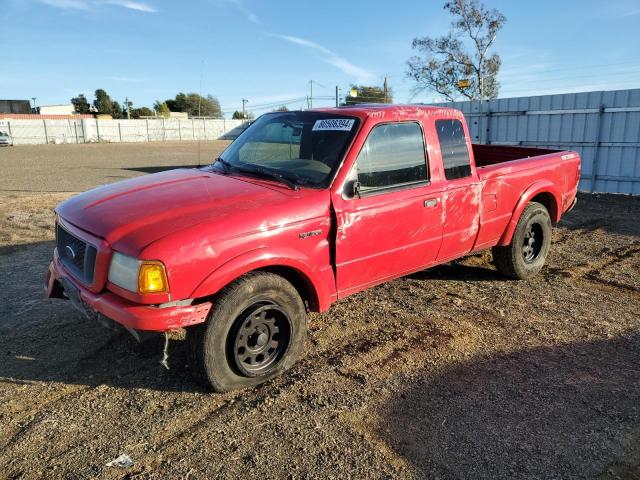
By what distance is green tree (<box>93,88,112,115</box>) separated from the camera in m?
85.9

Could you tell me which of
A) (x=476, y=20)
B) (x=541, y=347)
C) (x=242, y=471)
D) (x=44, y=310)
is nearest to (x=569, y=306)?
(x=541, y=347)

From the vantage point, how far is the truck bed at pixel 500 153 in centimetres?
631

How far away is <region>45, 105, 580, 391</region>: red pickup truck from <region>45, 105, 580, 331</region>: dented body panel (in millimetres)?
11

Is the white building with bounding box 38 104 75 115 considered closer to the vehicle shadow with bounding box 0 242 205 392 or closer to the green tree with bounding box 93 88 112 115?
the green tree with bounding box 93 88 112 115

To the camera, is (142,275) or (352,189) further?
(352,189)

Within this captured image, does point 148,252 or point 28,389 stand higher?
point 148,252

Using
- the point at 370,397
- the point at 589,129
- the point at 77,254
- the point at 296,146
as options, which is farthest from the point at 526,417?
the point at 589,129

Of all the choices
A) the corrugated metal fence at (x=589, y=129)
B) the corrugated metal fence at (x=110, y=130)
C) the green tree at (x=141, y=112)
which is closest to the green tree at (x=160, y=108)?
the green tree at (x=141, y=112)

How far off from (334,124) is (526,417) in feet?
8.40

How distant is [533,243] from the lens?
18.6ft

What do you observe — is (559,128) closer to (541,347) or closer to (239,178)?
(541,347)

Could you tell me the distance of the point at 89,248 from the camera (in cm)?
306

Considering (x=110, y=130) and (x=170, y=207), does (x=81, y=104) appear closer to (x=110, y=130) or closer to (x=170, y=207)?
(x=110, y=130)

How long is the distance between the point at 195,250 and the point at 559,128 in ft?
38.8
